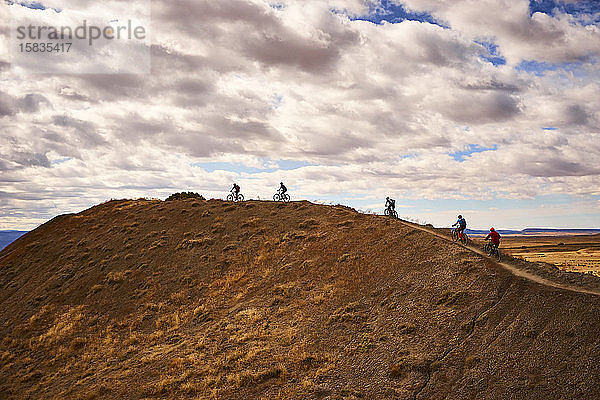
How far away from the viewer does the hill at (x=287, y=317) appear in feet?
52.6

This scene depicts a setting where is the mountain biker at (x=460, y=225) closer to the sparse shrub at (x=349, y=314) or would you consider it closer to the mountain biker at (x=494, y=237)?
the mountain biker at (x=494, y=237)

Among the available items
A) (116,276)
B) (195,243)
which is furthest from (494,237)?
(116,276)

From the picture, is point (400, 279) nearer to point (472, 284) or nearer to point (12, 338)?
point (472, 284)

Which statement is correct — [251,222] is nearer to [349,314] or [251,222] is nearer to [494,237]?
[349,314]

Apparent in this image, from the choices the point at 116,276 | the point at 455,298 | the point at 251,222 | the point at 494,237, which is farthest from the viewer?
the point at 251,222

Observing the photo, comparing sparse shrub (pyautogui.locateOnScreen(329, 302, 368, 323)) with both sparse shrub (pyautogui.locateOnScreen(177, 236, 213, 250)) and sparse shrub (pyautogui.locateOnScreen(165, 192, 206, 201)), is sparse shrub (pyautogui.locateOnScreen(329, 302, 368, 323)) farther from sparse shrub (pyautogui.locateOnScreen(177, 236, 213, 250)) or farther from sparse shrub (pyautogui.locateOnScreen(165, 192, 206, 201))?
sparse shrub (pyautogui.locateOnScreen(165, 192, 206, 201))

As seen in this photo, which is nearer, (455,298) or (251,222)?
(455,298)

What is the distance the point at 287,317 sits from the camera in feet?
80.3

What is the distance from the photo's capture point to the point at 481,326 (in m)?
17.6

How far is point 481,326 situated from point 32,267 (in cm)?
4599

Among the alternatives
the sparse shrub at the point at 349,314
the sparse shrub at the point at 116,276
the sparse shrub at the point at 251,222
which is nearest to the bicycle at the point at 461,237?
the sparse shrub at the point at 349,314

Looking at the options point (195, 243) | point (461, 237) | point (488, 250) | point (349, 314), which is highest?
point (461, 237)

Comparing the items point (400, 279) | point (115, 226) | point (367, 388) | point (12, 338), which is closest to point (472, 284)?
point (400, 279)

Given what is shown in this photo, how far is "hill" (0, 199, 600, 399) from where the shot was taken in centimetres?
1605
